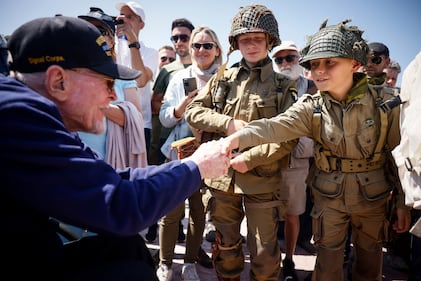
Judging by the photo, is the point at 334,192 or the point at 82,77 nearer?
the point at 82,77

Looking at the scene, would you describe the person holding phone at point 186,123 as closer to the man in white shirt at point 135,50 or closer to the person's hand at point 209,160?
the man in white shirt at point 135,50

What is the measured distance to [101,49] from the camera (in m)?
1.80

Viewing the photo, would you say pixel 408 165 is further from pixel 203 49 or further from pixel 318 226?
pixel 203 49

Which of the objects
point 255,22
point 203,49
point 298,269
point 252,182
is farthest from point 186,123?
point 298,269

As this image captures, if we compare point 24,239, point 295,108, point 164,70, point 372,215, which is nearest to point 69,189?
point 24,239

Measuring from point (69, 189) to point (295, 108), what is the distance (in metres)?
2.06

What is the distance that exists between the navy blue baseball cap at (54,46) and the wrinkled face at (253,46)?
5.74ft

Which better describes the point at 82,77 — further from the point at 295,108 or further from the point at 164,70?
the point at 164,70

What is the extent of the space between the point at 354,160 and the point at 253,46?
143 cm

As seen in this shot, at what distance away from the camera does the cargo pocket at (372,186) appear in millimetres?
2652

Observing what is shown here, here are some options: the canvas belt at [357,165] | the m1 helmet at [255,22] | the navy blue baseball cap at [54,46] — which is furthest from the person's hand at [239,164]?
the navy blue baseball cap at [54,46]

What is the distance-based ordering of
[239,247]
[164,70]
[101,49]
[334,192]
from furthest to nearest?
1. [164,70]
2. [239,247]
3. [334,192]
4. [101,49]

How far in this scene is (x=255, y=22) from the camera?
9.98 ft

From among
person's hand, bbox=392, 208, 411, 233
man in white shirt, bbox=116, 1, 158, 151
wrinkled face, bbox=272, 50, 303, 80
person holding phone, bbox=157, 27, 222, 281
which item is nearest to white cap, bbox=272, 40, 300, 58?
wrinkled face, bbox=272, 50, 303, 80
